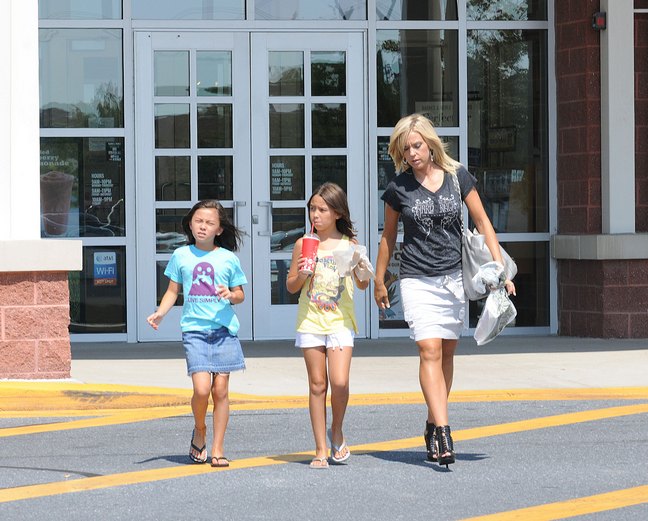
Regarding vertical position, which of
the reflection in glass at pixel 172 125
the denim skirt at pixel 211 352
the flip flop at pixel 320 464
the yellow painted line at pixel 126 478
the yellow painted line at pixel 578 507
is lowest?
the yellow painted line at pixel 578 507

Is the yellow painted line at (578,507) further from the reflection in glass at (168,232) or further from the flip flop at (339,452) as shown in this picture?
the reflection in glass at (168,232)

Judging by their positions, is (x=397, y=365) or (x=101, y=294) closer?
(x=397, y=365)

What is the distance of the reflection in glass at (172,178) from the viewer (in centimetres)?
1362

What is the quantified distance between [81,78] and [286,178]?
2.24 metres

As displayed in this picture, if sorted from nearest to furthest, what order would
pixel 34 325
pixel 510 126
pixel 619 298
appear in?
pixel 34 325 → pixel 619 298 → pixel 510 126

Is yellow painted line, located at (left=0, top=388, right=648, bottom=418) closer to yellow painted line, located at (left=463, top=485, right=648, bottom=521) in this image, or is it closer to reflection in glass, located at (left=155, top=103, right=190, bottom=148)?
yellow painted line, located at (left=463, top=485, right=648, bottom=521)

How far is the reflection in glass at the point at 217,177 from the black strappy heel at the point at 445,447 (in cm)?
702

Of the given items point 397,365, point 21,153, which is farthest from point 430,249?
point 397,365

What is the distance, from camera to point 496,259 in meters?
7.22

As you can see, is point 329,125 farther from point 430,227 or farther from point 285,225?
point 430,227

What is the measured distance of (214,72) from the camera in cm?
1369

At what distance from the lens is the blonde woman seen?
7.21m

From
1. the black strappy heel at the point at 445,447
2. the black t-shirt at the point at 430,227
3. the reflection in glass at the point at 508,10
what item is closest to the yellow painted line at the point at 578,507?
the black strappy heel at the point at 445,447

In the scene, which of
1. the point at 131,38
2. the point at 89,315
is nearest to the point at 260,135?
the point at 131,38
